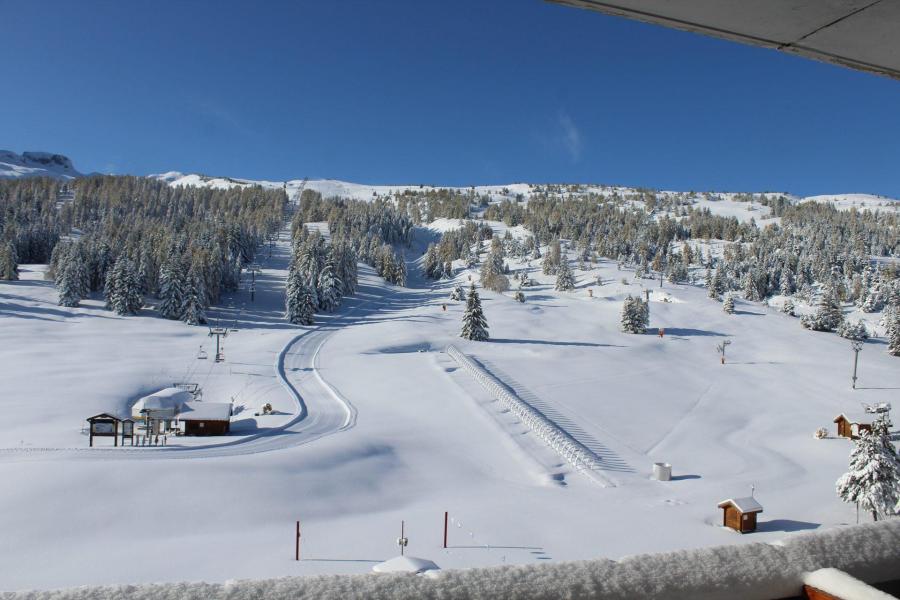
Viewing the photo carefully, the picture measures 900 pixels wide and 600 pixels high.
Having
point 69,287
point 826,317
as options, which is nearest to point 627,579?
point 69,287

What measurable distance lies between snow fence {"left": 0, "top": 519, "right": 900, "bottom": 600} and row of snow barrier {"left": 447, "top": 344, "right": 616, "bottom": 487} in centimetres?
2108

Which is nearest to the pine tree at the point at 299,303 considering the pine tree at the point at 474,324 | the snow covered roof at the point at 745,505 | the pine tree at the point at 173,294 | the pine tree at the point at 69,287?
the pine tree at the point at 173,294

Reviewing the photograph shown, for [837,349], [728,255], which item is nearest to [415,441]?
[837,349]

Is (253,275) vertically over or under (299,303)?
over

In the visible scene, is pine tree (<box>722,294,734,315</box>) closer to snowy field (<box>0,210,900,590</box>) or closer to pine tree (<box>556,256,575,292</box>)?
snowy field (<box>0,210,900,590</box>)

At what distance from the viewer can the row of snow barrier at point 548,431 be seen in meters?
25.0

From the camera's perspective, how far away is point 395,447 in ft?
85.7

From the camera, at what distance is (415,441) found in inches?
1067

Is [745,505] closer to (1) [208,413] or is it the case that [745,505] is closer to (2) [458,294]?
(1) [208,413]

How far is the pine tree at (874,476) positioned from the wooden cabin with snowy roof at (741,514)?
4.75m

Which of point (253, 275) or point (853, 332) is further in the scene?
point (253, 275)

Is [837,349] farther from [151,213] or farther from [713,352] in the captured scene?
[151,213]

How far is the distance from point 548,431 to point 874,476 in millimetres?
13637

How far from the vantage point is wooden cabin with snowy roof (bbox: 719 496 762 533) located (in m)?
18.5
